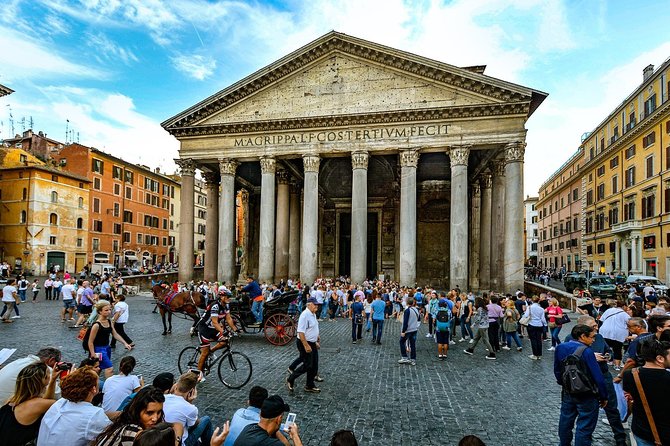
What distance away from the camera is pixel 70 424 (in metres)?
2.89

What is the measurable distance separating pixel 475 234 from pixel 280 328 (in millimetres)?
20123

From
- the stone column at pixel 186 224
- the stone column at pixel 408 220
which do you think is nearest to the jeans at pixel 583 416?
the stone column at pixel 408 220

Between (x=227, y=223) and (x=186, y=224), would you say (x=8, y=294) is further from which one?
(x=227, y=223)

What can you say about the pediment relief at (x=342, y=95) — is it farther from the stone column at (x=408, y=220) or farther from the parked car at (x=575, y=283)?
the parked car at (x=575, y=283)

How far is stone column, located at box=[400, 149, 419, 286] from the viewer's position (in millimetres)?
20141

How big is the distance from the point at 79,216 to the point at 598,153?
52.0m

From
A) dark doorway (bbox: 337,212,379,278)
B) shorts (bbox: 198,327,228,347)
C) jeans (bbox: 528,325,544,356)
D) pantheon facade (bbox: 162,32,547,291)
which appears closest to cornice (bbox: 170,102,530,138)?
pantheon facade (bbox: 162,32,547,291)

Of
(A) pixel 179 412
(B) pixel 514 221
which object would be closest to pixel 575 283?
(B) pixel 514 221

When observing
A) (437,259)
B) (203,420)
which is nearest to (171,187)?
(437,259)

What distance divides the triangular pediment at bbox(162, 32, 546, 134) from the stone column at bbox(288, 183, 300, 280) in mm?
6592

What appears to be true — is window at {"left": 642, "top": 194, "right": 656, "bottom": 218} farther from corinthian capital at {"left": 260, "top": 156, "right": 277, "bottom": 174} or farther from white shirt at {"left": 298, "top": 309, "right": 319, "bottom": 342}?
white shirt at {"left": 298, "top": 309, "right": 319, "bottom": 342}

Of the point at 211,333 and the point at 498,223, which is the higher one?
the point at 498,223

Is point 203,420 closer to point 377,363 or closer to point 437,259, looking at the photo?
point 377,363

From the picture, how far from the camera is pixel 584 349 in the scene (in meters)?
4.36
